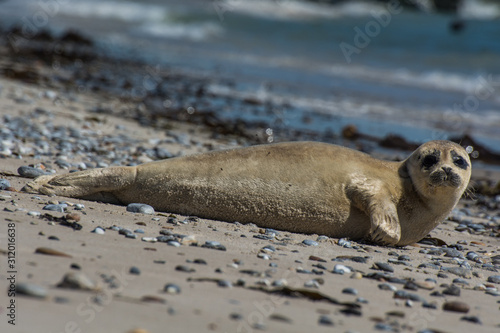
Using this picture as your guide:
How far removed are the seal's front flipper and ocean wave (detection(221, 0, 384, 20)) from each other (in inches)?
1097

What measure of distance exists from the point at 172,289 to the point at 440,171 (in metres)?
2.37

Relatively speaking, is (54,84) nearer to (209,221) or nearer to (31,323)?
(209,221)

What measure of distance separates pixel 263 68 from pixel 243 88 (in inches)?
184

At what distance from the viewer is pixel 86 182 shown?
470 centimetres

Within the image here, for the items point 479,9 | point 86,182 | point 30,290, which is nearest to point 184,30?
point 479,9

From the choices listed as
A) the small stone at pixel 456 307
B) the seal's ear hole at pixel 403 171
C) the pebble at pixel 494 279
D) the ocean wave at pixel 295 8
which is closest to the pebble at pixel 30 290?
the small stone at pixel 456 307

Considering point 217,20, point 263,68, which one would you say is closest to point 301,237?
point 263,68

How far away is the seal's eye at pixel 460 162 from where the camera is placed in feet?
15.3

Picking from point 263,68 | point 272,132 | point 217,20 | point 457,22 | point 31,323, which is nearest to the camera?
point 31,323

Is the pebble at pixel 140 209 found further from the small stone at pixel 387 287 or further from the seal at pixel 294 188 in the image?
the small stone at pixel 387 287

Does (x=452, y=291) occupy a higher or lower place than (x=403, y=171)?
lower

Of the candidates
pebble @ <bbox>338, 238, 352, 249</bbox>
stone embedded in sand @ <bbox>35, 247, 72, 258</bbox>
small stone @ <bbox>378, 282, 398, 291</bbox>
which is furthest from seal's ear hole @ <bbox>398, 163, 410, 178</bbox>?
stone embedded in sand @ <bbox>35, 247, 72, 258</bbox>

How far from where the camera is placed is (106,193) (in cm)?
480

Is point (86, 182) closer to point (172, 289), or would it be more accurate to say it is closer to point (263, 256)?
point (263, 256)
